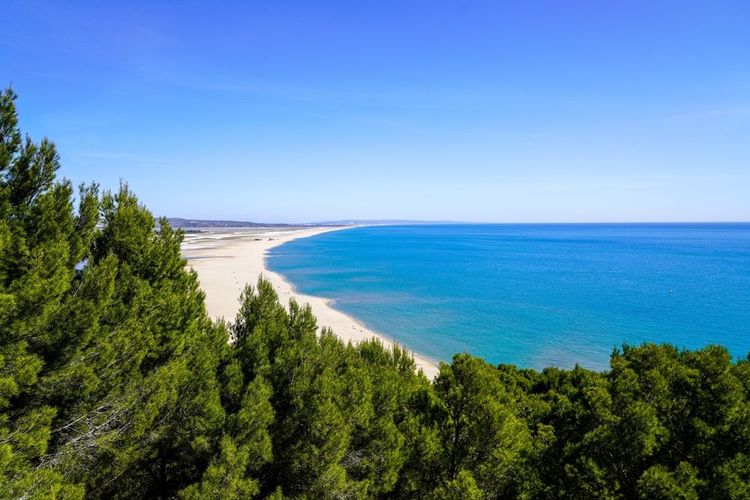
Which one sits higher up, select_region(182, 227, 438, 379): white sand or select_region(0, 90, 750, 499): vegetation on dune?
select_region(0, 90, 750, 499): vegetation on dune

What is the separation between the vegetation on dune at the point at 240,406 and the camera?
8.02 m

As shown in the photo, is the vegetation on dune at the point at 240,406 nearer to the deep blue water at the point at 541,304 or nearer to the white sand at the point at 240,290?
the white sand at the point at 240,290

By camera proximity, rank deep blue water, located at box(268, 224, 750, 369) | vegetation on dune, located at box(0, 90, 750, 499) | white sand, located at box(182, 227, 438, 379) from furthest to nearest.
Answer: deep blue water, located at box(268, 224, 750, 369) → white sand, located at box(182, 227, 438, 379) → vegetation on dune, located at box(0, 90, 750, 499)

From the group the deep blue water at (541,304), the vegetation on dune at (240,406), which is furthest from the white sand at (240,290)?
the vegetation on dune at (240,406)

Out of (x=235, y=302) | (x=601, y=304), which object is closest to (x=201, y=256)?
(x=235, y=302)

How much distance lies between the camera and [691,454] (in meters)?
8.62

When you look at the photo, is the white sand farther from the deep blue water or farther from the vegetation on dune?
the vegetation on dune

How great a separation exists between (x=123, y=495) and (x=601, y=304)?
55638 mm

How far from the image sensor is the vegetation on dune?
8.02m

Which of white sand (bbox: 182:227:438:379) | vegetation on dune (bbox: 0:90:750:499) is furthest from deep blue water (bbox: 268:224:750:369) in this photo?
vegetation on dune (bbox: 0:90:750:499)

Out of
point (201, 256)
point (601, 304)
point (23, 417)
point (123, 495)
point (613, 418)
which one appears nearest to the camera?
point (23, 417)

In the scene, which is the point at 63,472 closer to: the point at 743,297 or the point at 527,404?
the point at 527,404

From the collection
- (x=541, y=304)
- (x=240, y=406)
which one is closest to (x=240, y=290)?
(x=541, y=304)

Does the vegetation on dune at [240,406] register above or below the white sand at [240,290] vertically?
above
